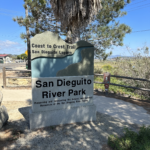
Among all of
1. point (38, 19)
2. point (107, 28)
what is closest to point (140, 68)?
point (107, 28)

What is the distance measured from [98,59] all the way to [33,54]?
9.04 metres

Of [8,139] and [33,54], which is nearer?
[8,139]

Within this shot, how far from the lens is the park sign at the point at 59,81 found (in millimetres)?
3443

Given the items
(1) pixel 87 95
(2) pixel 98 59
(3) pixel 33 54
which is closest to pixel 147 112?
(1) pixel 87 95

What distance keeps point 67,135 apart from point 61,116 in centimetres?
63

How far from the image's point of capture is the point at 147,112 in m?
4.73

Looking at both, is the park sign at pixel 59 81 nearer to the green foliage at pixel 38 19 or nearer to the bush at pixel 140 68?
the bush at pixel 140 68

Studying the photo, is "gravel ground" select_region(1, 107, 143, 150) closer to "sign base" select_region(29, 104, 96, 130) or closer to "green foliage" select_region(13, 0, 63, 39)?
"sign base" select_region(29, 104, 96, 130)

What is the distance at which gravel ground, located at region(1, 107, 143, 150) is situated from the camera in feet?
9.05

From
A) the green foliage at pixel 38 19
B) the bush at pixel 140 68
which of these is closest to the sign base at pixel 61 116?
the bush at pixel 140 68

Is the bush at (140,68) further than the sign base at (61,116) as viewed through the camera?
Yes

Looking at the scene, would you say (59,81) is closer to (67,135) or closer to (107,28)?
(67,135)

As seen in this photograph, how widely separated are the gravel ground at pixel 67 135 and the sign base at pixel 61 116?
14cm

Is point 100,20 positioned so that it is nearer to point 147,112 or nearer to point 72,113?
point 147,112
